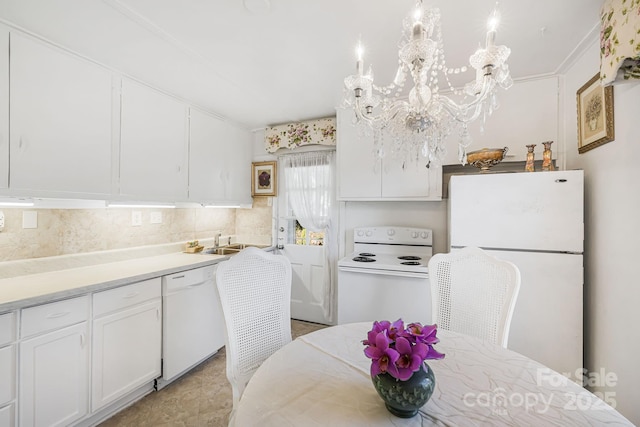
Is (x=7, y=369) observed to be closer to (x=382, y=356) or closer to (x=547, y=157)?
(x=382, y=356)

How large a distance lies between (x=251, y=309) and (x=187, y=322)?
1142mm

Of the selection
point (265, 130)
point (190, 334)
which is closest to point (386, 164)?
point (265, 130)

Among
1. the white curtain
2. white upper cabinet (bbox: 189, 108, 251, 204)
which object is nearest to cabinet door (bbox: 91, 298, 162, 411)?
white upper cabinet (bbox: 189, 108, 251, 204)

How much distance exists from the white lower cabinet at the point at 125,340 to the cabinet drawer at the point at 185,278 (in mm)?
60

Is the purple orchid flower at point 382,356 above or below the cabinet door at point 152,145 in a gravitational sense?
below

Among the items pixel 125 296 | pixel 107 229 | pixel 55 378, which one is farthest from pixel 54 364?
pixel 107 229

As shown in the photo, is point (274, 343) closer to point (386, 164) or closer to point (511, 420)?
point (511, 420)

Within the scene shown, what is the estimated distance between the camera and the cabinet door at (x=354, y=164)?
2549mm

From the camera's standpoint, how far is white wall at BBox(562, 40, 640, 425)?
132 centimetres

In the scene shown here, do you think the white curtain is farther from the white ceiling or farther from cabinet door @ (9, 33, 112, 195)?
cabinet door @ (9, 33, 112, 195)

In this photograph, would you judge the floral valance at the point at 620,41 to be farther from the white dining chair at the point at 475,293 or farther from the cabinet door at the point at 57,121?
→ the cabinet door at the point at 57,121

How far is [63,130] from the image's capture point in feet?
5.44

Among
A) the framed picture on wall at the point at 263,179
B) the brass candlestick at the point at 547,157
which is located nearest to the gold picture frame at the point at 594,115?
the brass candlestick at the point at 547,157

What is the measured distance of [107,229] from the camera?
2.18 m
